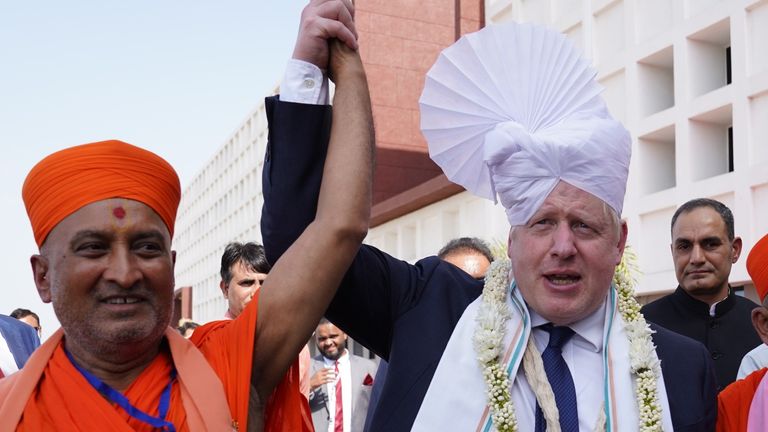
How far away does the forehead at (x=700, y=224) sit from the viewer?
191 inches

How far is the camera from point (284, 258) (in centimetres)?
216

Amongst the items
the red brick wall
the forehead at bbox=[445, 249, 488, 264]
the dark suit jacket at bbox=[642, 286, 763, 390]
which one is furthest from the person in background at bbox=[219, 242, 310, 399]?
the red brick wall

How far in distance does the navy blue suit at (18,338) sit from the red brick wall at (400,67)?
21.9 metres

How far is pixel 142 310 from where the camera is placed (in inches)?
80.6

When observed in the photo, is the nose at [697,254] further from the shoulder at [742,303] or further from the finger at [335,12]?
the finger at [335,12]

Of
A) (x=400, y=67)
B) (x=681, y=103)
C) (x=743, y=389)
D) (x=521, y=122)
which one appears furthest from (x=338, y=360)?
(x=400, y=67)

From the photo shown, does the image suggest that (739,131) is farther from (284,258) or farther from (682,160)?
(284,258)

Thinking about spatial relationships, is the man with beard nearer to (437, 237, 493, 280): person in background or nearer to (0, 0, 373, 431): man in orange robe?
(437, 237, 493, 280): person in background

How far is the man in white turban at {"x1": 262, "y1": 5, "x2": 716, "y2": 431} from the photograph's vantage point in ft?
7.48

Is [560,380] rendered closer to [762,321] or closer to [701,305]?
[762,321]

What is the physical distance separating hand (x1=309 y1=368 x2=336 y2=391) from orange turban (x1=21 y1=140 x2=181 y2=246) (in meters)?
4.98

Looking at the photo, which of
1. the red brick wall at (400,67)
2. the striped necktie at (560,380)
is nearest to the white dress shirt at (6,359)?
the striped necktie at (560,380)

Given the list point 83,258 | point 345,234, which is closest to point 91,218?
point 83,258

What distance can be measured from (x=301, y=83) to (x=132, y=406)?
0.88 metres
